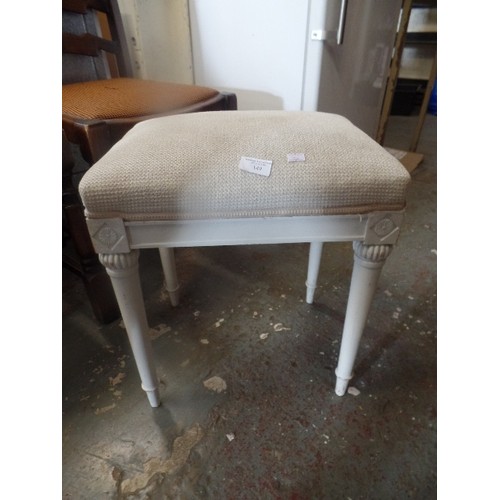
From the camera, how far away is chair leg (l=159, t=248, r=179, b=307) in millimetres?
856

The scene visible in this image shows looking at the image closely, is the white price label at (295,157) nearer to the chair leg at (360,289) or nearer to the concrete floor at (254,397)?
the chair leg at (360,289)

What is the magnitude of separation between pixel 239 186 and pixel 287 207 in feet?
0.23

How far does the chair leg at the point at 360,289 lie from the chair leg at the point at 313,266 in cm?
27

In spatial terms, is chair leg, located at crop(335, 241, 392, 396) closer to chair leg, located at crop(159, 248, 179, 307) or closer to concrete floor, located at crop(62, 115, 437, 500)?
concrete floor, located at crop(62, 115, 437, 500)

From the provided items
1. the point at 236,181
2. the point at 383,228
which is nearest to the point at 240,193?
the point at 236,181

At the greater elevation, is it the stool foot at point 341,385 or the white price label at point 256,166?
the white price label at point 256,166

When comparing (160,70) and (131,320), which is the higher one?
(160,70)

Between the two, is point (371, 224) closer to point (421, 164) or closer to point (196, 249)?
point (196, 249)

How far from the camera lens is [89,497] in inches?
22.0

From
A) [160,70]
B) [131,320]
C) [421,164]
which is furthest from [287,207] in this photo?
[421,164]

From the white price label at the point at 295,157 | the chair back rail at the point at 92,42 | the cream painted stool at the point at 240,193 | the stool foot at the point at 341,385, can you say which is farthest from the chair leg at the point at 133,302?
the chair back rail at the point at 92,42

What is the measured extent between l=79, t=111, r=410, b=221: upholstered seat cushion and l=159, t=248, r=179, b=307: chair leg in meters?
0.41

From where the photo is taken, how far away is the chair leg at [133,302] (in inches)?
18.9

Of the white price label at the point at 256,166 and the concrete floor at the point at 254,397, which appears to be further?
the concrete floor at the point at 254,397
